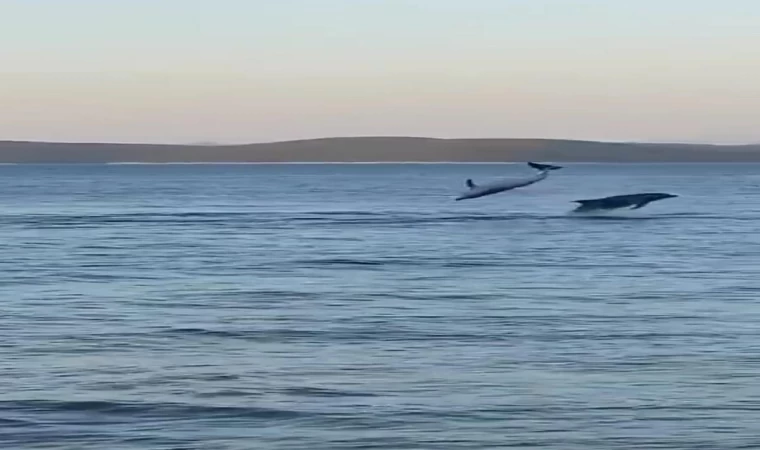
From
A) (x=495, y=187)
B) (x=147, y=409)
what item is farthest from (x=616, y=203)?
(x=147, y=409)

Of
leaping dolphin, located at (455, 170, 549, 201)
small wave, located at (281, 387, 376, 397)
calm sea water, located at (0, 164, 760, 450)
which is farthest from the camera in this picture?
leaping dolphin, located at (455, 170, 549, 201)

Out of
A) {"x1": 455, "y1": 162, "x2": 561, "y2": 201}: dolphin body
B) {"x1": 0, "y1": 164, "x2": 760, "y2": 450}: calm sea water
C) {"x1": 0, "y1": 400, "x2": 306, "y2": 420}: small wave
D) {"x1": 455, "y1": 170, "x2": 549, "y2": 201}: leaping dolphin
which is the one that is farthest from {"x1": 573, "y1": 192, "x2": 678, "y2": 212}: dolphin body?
{"x1": 0, "y1": 400, "x2": 306, "y2": 420}: small wave

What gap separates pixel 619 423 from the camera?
17750mm

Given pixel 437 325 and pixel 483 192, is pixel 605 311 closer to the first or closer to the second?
pixel 437 325

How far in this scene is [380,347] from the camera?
23.6 m

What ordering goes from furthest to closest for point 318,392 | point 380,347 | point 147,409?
point 380,347, point 318,392, point 147,409

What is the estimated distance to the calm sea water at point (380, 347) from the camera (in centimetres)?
1756

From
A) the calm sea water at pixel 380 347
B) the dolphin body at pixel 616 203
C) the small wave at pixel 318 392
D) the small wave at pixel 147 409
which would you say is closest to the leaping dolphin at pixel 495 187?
the dolphin body at pixel 616 203

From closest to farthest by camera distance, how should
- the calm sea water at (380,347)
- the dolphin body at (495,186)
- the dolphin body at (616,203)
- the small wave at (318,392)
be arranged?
the calm sea water at (380,347)
the small wave at (318,392)
the dolphin body at (616,203)
the dolphin body at (495,186)

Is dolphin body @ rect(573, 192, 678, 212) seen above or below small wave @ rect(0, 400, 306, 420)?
below

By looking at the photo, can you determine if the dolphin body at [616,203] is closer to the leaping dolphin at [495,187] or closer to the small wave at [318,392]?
the leaping dolphin at [495,187]

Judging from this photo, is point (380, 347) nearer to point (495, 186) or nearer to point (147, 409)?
point (147, 409)

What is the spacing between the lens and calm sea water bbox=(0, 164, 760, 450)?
17.6 meters

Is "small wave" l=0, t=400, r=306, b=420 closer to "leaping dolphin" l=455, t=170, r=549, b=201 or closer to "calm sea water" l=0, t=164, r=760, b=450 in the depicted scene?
"calm sea water" l=0, t=164, r=760, b=450
